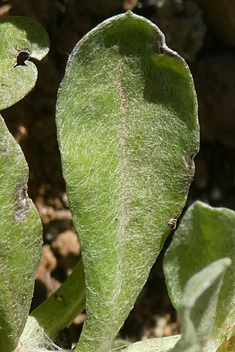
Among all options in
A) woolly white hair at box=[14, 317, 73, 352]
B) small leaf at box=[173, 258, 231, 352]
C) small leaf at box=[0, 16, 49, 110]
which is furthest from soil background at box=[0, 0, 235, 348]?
small leaf at box=[173, 258, 231, 352]

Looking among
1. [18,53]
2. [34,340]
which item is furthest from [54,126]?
[34,340]

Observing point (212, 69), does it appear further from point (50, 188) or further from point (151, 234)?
point (151, 234)

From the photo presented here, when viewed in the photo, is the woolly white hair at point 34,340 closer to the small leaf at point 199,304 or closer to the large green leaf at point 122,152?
the large green leaf at point 122,152

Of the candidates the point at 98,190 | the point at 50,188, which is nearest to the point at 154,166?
the point at 98,190

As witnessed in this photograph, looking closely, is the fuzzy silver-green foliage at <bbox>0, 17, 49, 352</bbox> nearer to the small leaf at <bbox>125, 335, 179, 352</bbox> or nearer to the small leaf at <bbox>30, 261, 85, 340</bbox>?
the small leaf at <bbox>30, 261, 85, 340</bbox>

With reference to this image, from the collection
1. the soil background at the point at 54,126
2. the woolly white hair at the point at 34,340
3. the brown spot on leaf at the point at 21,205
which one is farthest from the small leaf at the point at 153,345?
the soil background at the point at 54,126
